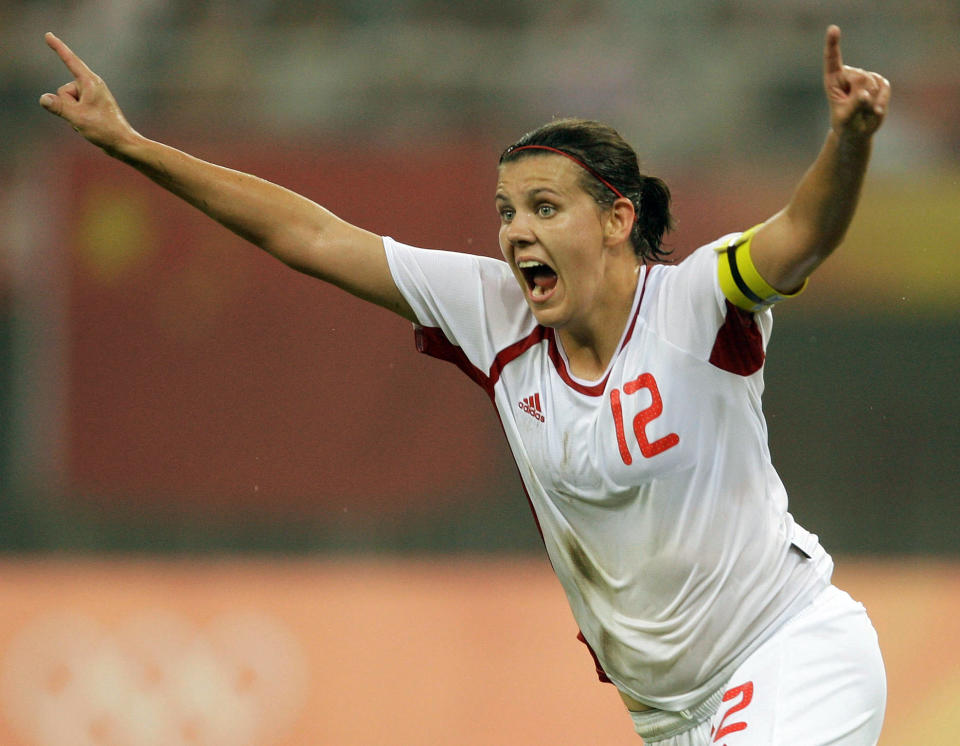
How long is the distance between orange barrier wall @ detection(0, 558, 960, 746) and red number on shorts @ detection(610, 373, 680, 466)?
351 cm

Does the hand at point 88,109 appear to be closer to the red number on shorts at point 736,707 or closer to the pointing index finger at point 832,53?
the pointing index finger at point 832,53

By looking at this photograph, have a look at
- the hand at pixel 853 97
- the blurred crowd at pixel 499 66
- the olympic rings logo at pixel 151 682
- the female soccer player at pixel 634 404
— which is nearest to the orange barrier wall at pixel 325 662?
the olympic rings logo at pixel 151 682

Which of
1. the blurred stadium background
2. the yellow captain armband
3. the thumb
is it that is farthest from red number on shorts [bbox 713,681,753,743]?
the blurred stadium background

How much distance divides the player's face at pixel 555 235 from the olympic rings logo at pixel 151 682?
3.71 metres

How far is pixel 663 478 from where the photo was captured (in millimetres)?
3826

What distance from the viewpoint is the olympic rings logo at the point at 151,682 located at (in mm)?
6941

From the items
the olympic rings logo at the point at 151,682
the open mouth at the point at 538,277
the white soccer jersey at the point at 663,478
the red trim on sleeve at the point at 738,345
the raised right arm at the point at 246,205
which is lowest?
the olympic rings logo at the point at 151,682

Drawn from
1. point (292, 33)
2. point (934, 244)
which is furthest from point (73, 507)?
point (934, 244)

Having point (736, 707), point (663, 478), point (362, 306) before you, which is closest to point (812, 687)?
point (736, 707)

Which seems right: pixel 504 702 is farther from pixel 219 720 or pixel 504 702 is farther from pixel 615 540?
pixel 615 540

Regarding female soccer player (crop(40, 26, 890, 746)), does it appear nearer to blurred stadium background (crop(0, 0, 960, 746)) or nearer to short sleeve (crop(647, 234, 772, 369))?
short sleeve (crop(647, 234, 772, 369))

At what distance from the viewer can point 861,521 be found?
34.4 feet

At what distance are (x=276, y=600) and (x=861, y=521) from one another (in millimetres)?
4829

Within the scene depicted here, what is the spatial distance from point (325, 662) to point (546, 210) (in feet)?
12.7
